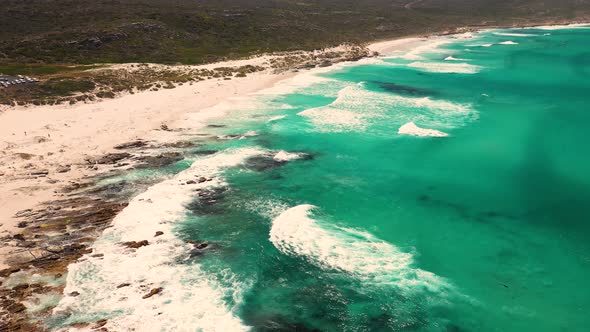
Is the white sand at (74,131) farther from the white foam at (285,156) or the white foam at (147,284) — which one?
the white foam at (285,156)

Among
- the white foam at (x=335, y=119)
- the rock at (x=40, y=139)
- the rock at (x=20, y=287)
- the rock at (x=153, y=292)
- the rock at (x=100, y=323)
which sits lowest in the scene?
the rock at (x=153, y=292)

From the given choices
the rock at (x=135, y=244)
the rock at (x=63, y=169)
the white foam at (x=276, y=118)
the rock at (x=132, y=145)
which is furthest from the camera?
the white foam at (x=276, y=118)

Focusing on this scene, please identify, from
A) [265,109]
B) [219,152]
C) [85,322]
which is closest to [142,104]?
[265,109]

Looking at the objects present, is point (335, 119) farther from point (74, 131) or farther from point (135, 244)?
point (135, 244)

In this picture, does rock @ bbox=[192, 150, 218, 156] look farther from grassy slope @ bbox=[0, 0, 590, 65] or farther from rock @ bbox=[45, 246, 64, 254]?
grassy slope @ bbox=[0, 0, 590, 65]

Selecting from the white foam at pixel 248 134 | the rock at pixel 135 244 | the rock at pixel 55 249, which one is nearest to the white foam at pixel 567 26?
the white foam at pixel 248 134

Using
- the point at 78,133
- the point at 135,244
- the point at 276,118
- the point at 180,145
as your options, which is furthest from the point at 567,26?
the point at 135,244

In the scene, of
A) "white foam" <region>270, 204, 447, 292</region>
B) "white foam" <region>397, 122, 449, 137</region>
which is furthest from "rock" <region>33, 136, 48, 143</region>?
"white foam" <region>397, 122, 449, 137</region>
